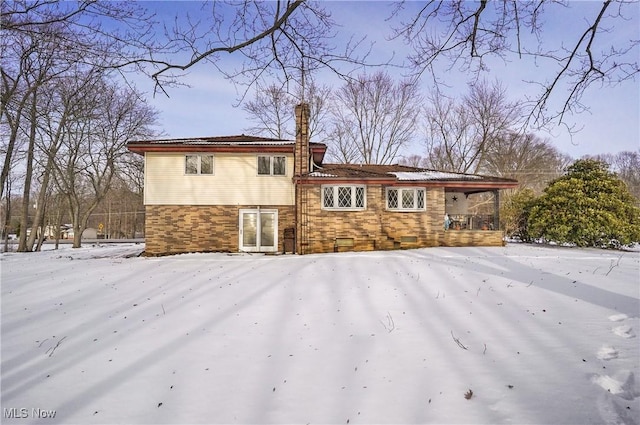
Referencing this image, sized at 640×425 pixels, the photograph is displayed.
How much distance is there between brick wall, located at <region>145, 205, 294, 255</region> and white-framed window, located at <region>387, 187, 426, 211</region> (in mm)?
6710

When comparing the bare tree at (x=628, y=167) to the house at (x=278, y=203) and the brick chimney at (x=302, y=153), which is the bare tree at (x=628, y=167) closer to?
the house at (x=278, y=203)

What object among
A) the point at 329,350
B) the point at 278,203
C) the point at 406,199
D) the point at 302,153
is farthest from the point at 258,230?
the point at 329,350

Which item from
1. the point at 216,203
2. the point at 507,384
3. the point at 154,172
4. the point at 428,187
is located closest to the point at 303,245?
the point at 216,203

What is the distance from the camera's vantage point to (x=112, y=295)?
688 cm

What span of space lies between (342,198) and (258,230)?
3859 millimetres

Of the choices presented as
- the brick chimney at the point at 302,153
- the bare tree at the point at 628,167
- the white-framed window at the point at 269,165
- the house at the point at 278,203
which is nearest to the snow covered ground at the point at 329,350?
the house at the point at 278,203

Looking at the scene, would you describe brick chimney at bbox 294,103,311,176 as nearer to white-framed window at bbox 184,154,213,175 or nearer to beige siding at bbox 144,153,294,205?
beige siding at bbox 144,153,294,205

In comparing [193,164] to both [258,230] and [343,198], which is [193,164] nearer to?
[258,230]

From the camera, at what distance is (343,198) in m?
13.8

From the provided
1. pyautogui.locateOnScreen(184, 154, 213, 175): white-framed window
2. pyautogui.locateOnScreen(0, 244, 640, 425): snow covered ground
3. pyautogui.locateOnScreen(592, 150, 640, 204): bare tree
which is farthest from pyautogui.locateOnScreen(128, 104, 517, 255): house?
pyautogui.locateOnScreen(592, 150, 640, 204): bare tree

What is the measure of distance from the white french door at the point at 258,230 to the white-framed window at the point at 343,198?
232 cm

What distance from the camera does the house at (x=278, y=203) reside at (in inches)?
535

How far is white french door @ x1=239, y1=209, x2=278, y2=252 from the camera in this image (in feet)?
46.2

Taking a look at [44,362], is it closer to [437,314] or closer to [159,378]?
[159,378]
